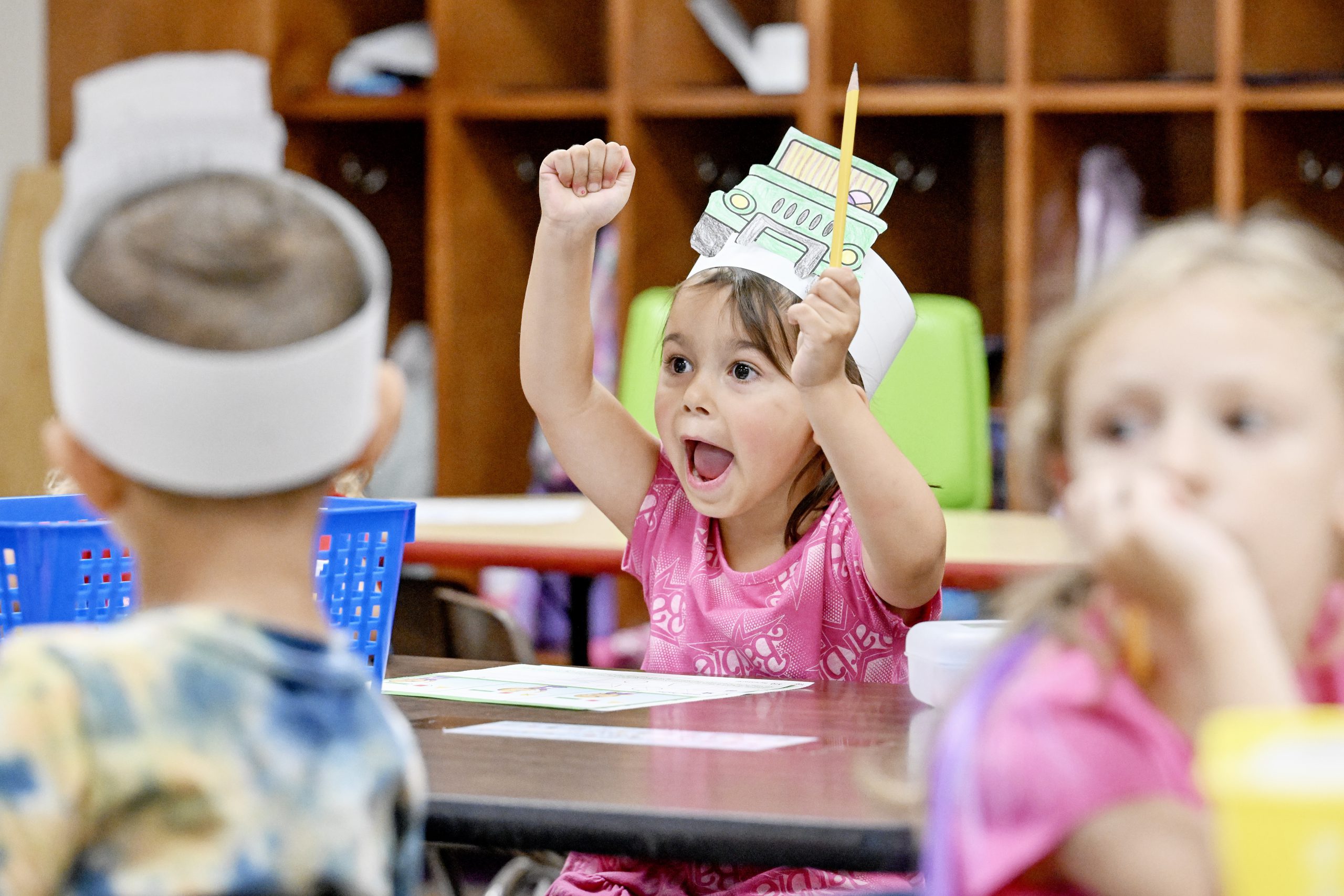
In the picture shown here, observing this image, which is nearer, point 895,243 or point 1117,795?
point 1117,795

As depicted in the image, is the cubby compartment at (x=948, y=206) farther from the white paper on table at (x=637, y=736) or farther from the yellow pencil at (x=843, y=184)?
the white paper on table at (x=637, y=736)

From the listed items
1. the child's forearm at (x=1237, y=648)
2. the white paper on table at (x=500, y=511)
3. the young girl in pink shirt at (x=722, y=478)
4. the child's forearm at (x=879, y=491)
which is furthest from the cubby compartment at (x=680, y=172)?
the child's forearm at (x=1237, y=648)

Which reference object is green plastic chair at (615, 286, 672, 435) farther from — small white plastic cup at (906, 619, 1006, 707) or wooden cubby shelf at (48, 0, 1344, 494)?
small white plastic cup at (906, 619, 1006, 707)

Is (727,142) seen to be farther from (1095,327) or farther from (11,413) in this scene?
(1095,327)

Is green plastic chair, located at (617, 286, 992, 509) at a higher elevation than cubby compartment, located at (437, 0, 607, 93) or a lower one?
lower

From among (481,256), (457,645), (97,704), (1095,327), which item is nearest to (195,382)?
(97,704)

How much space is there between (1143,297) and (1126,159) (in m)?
Result: 2.72

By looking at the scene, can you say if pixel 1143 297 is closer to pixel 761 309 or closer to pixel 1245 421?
pixel 1245 421

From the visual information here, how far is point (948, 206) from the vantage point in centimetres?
351

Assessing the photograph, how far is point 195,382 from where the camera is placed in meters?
0.65

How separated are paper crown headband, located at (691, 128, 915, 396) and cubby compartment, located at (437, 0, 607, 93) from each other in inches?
74.8

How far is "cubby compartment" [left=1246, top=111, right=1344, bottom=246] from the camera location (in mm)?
3141

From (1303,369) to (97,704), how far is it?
19.4 inches

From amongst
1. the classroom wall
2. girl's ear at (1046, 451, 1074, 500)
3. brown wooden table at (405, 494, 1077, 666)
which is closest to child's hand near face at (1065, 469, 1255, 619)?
girl's ear at (1046, 451, 1074, 500)
